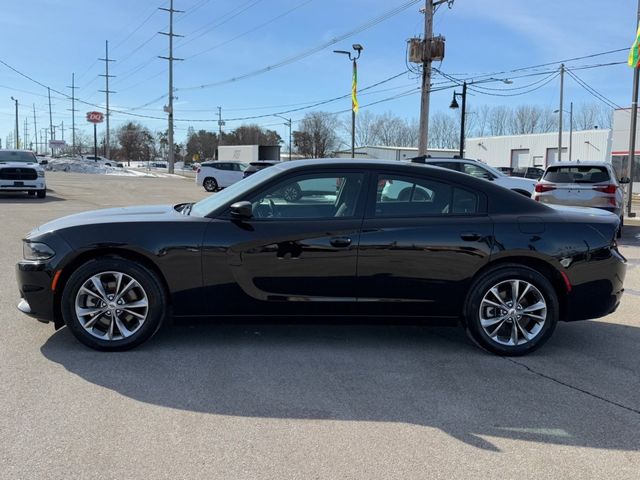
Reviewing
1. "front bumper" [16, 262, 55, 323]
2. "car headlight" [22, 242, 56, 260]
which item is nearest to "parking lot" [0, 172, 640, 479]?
"front bumper" [16, 262, 55, 323]

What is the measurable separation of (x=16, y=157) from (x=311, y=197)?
19.8m

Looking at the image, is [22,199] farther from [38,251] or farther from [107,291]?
[107,291]

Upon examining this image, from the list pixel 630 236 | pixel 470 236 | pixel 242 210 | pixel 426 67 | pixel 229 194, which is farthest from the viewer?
pixel 426 67

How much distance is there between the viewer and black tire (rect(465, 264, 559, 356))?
4.70 m

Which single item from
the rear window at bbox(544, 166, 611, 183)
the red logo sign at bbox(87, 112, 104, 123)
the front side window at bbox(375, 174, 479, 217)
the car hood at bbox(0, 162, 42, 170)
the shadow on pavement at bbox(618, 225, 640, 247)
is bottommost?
the shadow on pavement at bbox(618, 225, 640, 247)

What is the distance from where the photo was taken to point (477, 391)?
402 centimetres

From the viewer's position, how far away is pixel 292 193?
4.77 m

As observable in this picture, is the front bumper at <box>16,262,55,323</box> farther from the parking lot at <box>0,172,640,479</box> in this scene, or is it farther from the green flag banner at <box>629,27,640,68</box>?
the green flag banner at <box>629,27,640,68</box>

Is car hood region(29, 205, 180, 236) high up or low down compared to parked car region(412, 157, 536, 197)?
down

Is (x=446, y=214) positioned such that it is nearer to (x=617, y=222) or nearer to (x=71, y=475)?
(x=617, y=222)

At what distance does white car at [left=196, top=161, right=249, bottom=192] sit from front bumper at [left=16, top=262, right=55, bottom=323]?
27.6m

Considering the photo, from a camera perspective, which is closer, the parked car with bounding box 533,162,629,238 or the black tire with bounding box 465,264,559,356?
the black tire with bounding box 465,264,559,356

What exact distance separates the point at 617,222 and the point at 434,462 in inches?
117

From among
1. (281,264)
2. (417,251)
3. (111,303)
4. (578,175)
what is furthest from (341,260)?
(578,175)
